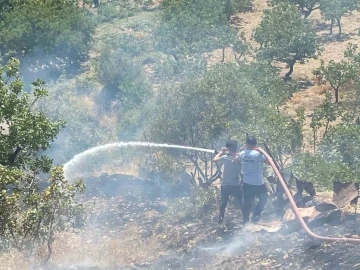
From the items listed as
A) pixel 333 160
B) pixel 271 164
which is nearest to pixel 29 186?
pixel 271 164

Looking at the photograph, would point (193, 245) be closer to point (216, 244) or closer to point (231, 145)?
point (216, 244)

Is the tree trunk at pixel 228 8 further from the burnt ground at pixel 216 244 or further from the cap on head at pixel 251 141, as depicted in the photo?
the cap on head at pixel 251 141

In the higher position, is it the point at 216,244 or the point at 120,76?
the point at 120,76

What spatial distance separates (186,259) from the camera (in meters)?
10.8

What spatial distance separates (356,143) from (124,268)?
505cm

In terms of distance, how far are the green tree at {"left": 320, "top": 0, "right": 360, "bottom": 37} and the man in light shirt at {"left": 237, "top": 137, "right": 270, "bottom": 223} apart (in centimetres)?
1820

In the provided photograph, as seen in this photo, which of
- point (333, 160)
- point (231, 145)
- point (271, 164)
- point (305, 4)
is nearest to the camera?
point (271, 164)

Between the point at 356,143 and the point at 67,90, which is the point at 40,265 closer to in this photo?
Result: the point at 356,143

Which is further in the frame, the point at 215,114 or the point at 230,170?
the point at 215,114

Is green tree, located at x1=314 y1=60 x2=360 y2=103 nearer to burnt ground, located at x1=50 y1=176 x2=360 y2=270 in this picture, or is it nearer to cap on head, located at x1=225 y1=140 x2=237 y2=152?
burnt ground, located at x1=50 y1=176 x2=360 y2=270

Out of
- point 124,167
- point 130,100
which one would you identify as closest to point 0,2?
point 130,100

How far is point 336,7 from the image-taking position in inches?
1065

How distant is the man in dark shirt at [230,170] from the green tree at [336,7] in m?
18.0

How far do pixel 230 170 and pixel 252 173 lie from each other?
512mm
